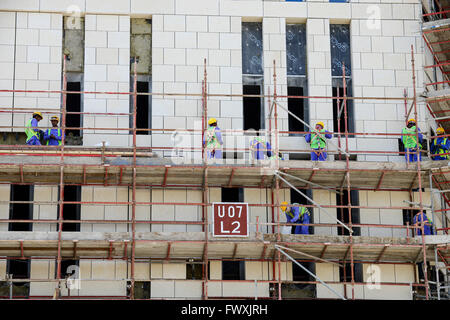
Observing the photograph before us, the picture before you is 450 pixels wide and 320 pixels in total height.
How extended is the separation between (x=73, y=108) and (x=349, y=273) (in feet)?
28.7

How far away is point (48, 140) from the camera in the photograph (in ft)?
96.0

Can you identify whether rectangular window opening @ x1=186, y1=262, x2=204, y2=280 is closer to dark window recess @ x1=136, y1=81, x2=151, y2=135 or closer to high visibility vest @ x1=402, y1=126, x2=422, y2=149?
dark window recess @ x1=136, y1=81, x2=151, y2=135

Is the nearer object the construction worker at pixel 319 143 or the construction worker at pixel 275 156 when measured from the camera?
the construction worker at pixel 275 156

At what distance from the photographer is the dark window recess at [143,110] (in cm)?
3034

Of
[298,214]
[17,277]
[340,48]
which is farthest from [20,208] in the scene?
[340,48]

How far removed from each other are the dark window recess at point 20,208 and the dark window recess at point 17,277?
0.95m

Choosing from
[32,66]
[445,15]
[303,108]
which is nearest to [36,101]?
[32,66]

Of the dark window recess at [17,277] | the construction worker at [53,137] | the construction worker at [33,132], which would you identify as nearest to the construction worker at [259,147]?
the construction worker at [53,137]

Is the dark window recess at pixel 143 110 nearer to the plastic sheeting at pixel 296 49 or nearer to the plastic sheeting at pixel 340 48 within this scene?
the plastic sheeting at pixel 296 49

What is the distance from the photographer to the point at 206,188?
1124 inches

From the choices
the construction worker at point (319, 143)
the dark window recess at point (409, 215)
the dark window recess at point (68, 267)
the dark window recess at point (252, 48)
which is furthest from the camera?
the dark window recess at point (252, 48)

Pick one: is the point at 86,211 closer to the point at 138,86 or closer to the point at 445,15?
the point at 138,86

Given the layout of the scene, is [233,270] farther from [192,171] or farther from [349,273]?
[349,273]

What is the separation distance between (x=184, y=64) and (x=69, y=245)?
6234 millimetres
